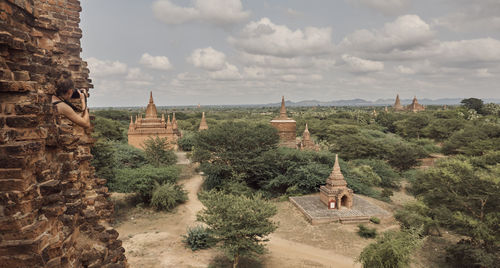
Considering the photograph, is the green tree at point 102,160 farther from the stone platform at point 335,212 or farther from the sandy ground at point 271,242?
the stone platform at point 335,212

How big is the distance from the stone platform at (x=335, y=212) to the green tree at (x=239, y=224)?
19.5ft

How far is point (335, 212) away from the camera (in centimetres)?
1748

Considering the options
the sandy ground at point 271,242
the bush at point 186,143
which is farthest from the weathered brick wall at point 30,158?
the bush at point 186,143

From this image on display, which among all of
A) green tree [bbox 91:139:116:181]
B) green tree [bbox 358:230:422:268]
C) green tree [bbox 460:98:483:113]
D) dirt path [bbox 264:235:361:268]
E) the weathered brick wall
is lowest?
dirt path [bbox 264:235:361:268]

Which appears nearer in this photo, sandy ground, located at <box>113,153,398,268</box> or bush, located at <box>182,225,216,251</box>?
sandy ground, located at <box>113,153,398,268</box>

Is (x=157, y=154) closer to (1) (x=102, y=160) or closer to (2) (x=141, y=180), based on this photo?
(2) (x=141, y=180)

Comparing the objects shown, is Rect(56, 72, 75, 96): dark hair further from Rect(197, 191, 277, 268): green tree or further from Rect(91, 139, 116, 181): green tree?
Rect(91, 139, 116, 181): green tree

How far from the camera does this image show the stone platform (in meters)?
16.7

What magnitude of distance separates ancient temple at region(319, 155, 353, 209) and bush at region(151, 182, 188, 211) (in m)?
10.2

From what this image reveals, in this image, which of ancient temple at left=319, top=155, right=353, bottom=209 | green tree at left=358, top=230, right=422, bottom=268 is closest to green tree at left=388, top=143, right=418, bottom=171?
ancient temple at left=319, top=155, right=353, bottom=209

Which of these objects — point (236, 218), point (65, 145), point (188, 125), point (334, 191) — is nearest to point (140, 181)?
point (236, 218)

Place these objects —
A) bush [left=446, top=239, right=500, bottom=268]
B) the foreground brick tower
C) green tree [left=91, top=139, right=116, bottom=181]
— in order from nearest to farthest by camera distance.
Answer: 1. bush [left=446, top=239, right=500, bottom=268]
2. green tree [left=91, top=139, right=116, bottom=181]
3. the foreground brick tower

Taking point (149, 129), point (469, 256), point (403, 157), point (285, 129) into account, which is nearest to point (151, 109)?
point (149, 129)

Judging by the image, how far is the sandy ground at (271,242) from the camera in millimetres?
12773
